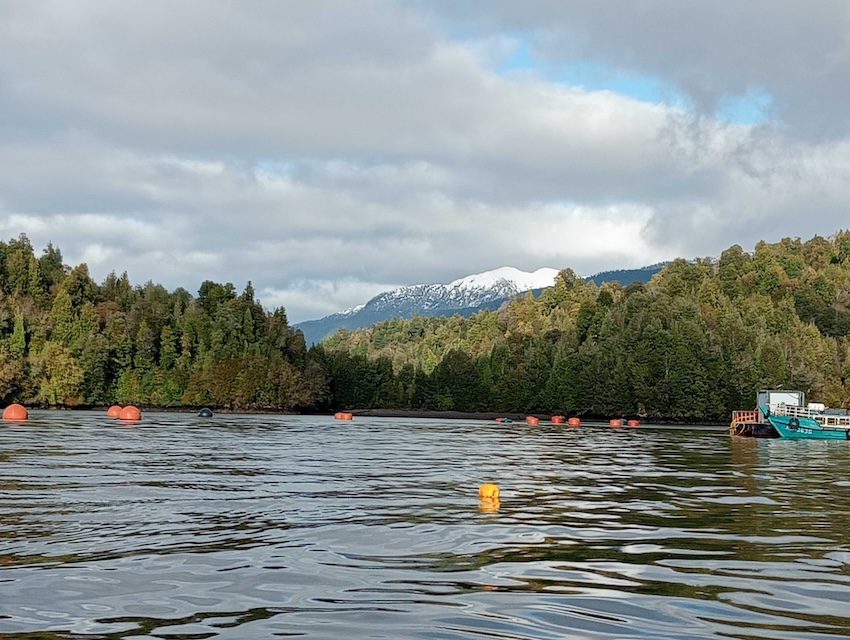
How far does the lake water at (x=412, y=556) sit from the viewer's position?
13.3 metres

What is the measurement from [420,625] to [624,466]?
35468mm

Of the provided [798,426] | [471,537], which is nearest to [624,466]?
[471,537]

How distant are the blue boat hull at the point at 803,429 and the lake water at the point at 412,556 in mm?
67273

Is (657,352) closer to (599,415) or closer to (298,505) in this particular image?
(599,415)

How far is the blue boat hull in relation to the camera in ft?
326

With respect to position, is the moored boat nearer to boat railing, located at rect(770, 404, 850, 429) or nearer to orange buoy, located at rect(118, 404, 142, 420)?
boat railing, located at rect(770, 404, 850, 429)

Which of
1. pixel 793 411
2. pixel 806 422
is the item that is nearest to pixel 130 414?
pixel 793 411

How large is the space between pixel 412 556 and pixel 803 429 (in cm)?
9144

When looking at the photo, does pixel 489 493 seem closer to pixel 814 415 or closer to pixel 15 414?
pixel 15 414

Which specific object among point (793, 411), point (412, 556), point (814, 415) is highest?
point (793, 411)

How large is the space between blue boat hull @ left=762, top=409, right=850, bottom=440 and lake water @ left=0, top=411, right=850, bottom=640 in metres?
67.3

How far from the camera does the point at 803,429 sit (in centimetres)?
10081

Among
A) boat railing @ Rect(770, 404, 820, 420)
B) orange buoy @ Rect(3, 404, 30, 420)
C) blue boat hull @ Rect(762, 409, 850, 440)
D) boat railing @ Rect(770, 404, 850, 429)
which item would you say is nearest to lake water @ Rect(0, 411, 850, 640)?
orange buoy @ Rect(3, 404, 30, 420)

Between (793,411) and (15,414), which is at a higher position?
(793,411)
